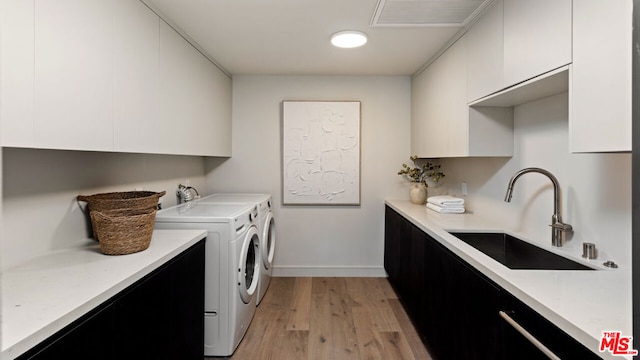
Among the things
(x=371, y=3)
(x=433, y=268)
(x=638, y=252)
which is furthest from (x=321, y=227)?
(x=638, y=252)

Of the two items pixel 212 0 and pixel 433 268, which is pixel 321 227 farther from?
pixel 212 0

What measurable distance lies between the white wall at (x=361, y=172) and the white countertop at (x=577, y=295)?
1977 mm

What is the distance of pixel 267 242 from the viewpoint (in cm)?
299

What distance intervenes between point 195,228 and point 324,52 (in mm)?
1776

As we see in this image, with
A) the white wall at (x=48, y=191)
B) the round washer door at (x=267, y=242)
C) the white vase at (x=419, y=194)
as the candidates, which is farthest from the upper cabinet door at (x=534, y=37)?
the white wall at (x=48, y=191)

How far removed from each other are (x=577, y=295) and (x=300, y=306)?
2.19 m

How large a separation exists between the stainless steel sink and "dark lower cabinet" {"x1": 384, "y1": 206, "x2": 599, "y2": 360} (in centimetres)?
34

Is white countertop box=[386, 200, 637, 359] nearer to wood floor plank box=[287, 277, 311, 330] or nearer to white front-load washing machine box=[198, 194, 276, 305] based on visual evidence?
wood floor plank box=[287, 277, 311, 330]

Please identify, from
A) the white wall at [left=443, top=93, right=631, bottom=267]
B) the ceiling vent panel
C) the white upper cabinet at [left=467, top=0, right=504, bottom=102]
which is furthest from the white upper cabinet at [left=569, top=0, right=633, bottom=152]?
the ceiling vent panel

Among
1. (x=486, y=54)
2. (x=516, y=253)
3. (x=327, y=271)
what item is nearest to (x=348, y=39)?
(x=486, y=54)

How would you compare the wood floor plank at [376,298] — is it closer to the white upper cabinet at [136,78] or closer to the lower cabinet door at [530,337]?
the lower cabinet door at [530,337]

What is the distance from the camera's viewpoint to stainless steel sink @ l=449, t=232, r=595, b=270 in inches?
59.6

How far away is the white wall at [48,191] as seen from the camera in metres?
1.31

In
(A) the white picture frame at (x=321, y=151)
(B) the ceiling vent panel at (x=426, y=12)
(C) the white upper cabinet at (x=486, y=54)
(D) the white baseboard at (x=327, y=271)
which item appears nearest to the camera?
(C) the white upper cabinet at (x=486, y=54)
